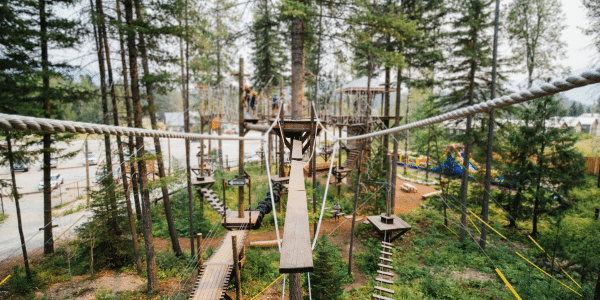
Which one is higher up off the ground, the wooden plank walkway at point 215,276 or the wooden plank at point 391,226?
the wooden plank at point 391,226

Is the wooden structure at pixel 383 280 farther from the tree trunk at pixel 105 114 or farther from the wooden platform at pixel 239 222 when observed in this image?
the tree trunk at pixel 105 114

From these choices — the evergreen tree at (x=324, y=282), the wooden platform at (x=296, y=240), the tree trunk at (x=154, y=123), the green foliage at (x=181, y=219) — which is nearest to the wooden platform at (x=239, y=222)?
the tree trunk at (x=154, y=123)

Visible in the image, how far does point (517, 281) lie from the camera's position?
806cm

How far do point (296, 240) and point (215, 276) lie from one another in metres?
5.73

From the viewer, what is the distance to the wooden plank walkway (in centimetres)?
554

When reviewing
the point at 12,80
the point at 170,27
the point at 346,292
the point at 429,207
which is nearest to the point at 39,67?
the point at 12,80

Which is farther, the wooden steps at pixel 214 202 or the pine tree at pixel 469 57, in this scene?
the wooden steps at pixel 214 202

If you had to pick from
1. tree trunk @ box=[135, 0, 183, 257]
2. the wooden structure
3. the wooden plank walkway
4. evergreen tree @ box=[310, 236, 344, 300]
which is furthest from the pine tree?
tree trunk @ box=[135, 0, 183, 257]

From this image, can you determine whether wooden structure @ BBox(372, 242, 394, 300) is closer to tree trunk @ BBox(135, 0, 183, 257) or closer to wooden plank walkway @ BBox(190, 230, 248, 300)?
wooden plank walkway @ BBox(190, 230, 248, 300)

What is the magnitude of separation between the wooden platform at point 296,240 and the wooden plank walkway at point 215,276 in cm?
475

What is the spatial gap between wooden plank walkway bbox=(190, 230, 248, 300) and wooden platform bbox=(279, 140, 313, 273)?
4753mm

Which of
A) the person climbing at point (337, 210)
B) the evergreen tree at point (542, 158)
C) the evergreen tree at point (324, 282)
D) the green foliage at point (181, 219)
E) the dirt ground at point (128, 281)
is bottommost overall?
the dirt ground at point (128, 281)

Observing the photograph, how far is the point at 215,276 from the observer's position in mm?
6109

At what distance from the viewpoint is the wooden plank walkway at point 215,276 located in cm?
554
